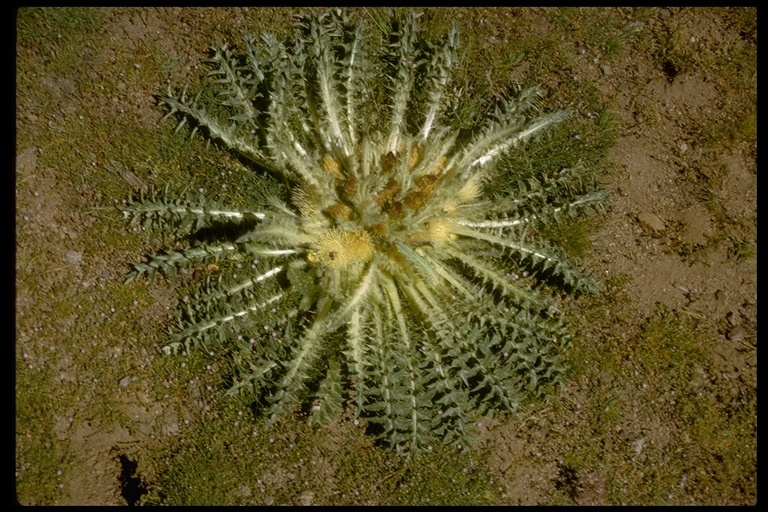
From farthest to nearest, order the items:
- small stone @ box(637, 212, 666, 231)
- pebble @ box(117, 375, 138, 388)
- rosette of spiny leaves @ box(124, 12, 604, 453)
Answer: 1. small stone @ box(637, 212, 666, 231)
2. pebble @ box(117, 375, 138, 388)
3. rosette of spiny leaves @ box(124, 12, 604, 453)

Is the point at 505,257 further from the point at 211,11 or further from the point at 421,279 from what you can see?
the point at 211,11

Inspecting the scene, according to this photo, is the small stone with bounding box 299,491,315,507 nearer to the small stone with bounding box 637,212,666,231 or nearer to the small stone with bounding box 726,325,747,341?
the small stone with bounding box 637,212,666,231

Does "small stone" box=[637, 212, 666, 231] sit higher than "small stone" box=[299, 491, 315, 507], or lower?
higher

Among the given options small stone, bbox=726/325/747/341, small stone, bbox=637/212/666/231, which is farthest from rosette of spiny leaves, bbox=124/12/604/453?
small stone, bbox=726/325/747/341

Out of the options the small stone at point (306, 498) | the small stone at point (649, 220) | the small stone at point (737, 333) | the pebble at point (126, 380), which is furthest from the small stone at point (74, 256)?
the small stone at point (737, 333)

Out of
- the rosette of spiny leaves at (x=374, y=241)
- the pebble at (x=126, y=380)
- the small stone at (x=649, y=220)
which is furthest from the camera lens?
the small stone at (x=649, y=220)

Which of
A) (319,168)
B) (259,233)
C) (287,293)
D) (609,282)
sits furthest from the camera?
(609,282)

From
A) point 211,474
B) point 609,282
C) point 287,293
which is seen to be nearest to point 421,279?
point 287,293

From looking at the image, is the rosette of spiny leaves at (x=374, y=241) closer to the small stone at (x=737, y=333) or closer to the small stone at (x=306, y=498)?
the small stone at (x=306, y=498)
